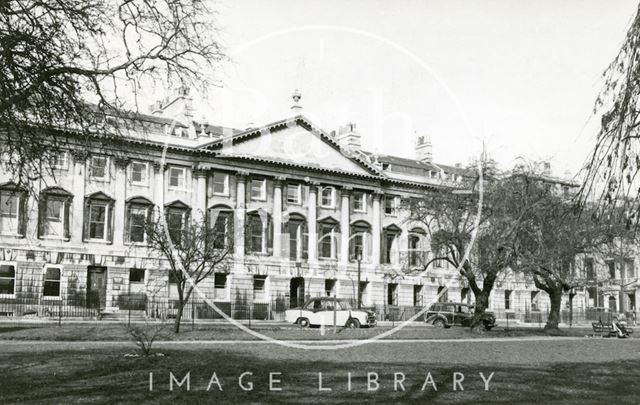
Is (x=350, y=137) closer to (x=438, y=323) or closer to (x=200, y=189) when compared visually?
(x=200, y=189)

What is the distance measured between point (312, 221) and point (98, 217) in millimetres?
16005

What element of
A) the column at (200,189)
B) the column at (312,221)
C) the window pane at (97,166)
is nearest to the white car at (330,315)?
the window pane at (97,166)

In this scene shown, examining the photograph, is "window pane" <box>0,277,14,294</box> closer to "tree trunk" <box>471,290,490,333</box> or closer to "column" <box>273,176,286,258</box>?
"column" <box>273,176,286,258</box>

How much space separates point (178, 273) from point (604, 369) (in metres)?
16.7

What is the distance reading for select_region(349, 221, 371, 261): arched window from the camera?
184 ft

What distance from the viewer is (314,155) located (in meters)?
54.5

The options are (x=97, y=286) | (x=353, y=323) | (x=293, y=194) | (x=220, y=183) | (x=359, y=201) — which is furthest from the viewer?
(x=359, y=201)

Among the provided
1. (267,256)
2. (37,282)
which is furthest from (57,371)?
(267,256)

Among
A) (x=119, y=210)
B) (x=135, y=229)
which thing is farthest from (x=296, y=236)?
(x=119, y=210)

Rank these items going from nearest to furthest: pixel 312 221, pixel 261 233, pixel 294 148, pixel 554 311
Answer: pixel 554 311 → pixel 261 233 → pixel 294 148 → pixel 312 221

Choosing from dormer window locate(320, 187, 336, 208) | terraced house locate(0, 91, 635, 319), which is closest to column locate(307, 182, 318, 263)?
terraced house locate(0, 91, 635, 319)

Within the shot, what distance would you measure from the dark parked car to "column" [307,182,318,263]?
11887 mm

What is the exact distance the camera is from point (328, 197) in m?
55.4

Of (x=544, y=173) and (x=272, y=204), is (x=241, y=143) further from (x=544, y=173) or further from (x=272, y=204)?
(x=544, y=173)
